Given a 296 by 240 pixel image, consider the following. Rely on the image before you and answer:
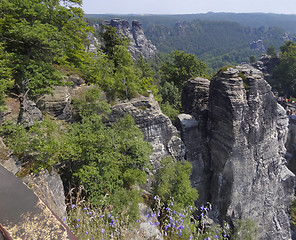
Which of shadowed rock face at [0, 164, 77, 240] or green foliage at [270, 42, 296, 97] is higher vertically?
shadowed rock face at [0, 164, 77, 240]

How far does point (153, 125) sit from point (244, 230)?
13247 millimetres

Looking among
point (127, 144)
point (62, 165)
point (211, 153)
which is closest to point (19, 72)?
point (62, 165)

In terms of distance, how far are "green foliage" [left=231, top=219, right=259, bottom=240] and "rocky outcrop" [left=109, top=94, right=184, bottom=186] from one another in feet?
27.9

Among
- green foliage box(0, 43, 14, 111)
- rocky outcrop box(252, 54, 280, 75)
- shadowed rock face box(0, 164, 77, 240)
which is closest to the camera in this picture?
shadowed rock face box(0, 164, 77, 240)

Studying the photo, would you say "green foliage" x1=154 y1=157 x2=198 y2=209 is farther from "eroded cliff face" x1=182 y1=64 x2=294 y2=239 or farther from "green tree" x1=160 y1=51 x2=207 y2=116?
"green tree" x1=160 y1=51 x2=207 y2=116

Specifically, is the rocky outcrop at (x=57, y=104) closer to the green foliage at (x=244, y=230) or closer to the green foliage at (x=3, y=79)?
the green foliage at (x=3, y=79)

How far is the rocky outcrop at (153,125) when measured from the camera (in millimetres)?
16406

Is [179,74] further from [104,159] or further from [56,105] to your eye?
[104,159]

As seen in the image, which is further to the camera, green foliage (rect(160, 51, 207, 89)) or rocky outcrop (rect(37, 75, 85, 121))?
green foliage (rect(160, 51, 207, 89))

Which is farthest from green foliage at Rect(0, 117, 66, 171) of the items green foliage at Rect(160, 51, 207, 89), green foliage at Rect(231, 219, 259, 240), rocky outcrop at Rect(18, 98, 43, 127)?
green foliage at Rect(160, 51, 207, 89)

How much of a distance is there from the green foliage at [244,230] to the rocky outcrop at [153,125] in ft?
27.9

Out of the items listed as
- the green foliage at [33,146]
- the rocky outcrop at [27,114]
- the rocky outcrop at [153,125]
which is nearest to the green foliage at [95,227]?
the green foliage at [33,146]

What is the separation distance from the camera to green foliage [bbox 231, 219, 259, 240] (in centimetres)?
1870

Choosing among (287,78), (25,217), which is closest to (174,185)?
(25,217)
